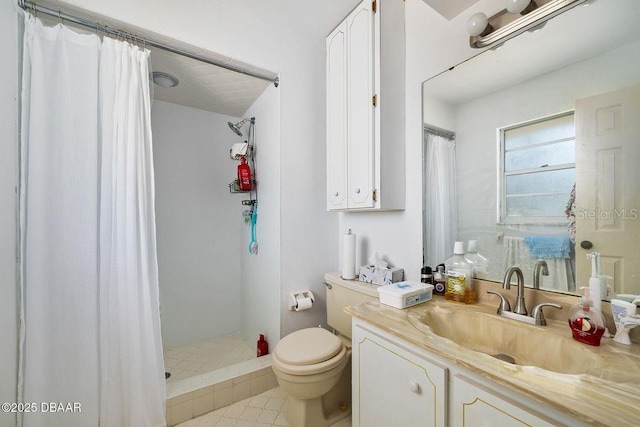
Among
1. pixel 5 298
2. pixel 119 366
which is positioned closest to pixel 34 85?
pixel 5 298

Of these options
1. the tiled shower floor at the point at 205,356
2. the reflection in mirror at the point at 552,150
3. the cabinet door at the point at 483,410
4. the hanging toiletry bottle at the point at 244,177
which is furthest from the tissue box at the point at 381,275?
the tiled shower floor at the point at 205,356

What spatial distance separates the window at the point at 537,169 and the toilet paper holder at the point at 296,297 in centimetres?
122

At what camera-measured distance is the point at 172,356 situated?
6.77 ft

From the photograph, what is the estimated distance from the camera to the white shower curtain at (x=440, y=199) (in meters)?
1.29

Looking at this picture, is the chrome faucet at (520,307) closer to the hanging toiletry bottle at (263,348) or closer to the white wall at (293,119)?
the white wall at (293,119)

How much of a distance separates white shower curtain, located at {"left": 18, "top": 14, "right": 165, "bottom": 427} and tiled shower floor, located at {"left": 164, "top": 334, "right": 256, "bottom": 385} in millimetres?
579

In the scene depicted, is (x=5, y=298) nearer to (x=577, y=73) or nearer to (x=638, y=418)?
(x=638, y=418)

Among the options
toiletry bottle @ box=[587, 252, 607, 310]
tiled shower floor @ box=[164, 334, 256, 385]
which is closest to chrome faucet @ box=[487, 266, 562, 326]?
toiletry bottle @ box=[587, 252, 607, 310]

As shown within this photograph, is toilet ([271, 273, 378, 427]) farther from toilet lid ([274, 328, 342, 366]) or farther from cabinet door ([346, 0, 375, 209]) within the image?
cabinet door ([346, 0, 375, 209])

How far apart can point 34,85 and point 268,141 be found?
3.80 ft

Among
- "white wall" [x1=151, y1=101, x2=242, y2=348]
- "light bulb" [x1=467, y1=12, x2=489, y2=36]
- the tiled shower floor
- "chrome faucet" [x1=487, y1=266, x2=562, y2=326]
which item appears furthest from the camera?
"white wall" [x1=151, y1=101, x2=242, y2=348]

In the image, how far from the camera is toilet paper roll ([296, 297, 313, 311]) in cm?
171

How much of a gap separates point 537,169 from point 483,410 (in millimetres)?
873

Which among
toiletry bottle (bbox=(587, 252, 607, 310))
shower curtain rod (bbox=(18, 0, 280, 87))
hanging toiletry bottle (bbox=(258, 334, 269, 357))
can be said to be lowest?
hanging toiletry bottle (bbox=(258, 334, 269, 357))
